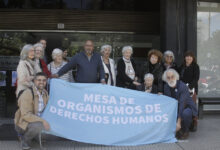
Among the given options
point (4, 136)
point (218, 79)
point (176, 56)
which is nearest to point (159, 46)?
point (176, 56)

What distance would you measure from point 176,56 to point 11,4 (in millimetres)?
5294

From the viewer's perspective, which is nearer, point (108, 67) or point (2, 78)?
point (108, 67)

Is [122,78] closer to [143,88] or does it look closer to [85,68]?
[143,88]

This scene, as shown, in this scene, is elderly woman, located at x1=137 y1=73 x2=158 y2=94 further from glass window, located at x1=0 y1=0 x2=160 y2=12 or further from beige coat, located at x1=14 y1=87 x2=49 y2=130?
glass window, located at x1=0 y1=0 x2=160 y2=12

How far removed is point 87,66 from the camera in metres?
5.43

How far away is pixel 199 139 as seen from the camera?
5605mm

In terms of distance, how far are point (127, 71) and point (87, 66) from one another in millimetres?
941

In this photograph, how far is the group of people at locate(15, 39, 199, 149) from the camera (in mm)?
4762

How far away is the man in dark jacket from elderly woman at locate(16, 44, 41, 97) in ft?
8.23

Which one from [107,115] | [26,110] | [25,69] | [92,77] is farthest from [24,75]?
[107,115]

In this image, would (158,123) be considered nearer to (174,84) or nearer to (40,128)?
(174,84)

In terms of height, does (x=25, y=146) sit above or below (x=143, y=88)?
below

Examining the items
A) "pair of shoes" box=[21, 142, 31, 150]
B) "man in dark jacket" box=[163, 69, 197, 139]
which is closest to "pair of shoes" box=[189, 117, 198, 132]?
"man in dark jacket" box=[163, 69, 197, 139]

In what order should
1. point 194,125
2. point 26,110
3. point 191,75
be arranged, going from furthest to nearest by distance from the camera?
point 191,75 < point 194,125 < point 26,110
